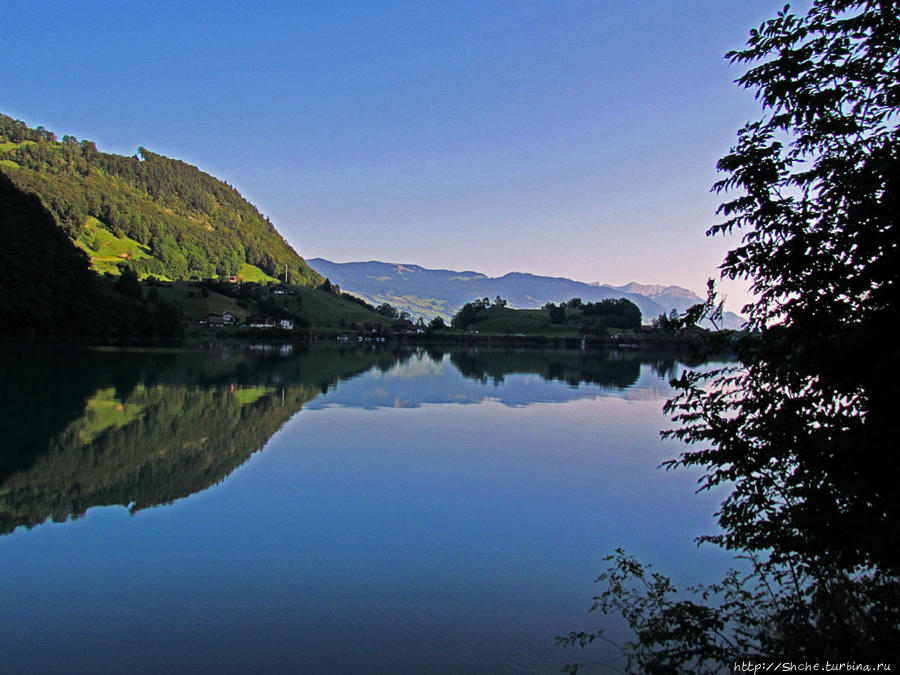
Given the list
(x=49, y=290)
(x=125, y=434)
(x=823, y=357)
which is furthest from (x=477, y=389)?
(x=49, y=290)

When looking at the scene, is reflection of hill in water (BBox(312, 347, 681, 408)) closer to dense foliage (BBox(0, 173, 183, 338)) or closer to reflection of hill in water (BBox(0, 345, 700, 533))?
reflection of hill in water (BBox(0, 345, 700, 533))

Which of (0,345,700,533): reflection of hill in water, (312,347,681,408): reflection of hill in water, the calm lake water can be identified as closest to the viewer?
the calm lake water

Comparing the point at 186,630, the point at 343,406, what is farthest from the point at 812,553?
the point at 343,406

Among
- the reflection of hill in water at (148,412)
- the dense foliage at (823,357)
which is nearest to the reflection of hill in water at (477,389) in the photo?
the reflection of hill in water at (148,412)

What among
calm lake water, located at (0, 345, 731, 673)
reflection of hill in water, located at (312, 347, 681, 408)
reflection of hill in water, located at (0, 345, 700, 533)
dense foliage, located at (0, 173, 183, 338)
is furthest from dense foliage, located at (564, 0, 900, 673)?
dense foliage, located at (0, 173, 183, 338)

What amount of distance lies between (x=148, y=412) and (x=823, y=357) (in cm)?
2842

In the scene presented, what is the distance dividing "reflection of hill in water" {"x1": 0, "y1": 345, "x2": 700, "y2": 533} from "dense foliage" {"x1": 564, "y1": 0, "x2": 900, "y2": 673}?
13541mm

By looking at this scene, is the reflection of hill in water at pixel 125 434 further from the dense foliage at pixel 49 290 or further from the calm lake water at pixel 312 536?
the dense foliage at pixel 49 290

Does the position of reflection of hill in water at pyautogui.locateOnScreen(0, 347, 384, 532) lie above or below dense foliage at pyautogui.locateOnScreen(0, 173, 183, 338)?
below

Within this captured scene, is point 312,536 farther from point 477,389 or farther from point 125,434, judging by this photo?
point 477,389

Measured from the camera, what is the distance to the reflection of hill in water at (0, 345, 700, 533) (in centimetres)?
1628

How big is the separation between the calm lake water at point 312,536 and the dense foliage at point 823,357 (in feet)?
10.1

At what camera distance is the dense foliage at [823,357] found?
6.23 metres

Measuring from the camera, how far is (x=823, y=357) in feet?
21.0
